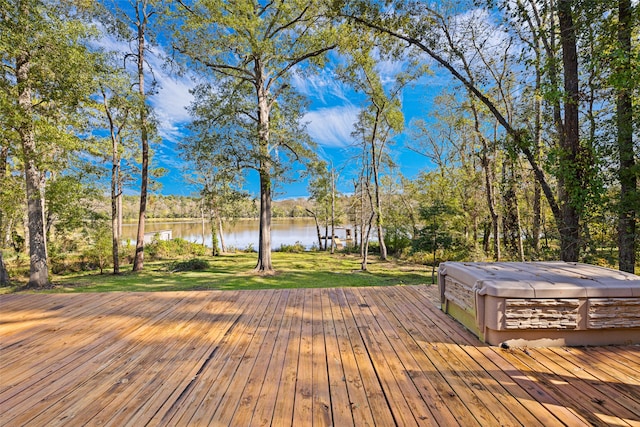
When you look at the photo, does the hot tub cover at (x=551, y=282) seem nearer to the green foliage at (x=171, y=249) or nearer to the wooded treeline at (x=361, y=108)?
the wooded treeline at (x=361, y=108)

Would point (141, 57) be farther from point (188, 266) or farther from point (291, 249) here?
point (291, 249)

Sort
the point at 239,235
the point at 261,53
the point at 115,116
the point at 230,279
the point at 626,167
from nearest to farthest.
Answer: the point at 626,167 → the point at 230,279 → the point at 261,53 → the point at 115,116 → the point at 239,235

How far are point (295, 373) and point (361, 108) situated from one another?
38.2 feet

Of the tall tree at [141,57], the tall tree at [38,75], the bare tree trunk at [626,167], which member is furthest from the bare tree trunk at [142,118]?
the bare tree trunk at [626,167]

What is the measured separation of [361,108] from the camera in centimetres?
1195

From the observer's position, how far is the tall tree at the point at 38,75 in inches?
195

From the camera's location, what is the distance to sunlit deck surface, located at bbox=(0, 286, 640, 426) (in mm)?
1408

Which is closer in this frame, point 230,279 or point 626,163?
point 626,163

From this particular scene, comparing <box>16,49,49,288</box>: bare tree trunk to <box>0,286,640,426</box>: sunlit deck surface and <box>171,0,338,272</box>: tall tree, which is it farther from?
<box>0,286,640,426</box>: sunlit deck surface

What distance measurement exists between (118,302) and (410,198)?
1196 cm

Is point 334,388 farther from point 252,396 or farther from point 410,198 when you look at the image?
point 410,198

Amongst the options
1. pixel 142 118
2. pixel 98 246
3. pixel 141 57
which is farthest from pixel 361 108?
pixel 98 246

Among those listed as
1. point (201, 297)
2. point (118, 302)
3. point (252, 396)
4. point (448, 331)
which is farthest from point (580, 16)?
point (118, 302)

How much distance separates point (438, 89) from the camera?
33.9ft
